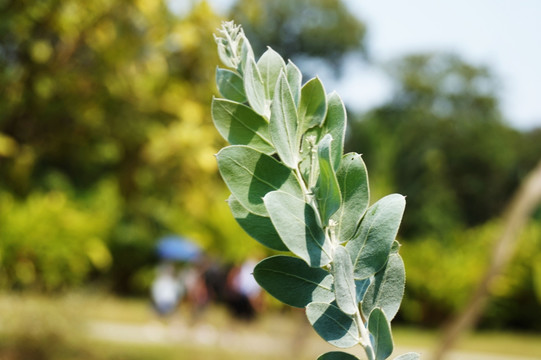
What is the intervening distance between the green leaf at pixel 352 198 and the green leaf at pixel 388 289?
0.05 m

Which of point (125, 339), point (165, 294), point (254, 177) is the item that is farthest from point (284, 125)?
point (165, 294)

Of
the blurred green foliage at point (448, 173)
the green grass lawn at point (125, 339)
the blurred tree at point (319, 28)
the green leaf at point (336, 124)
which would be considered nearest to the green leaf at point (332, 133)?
the green leaf at point (336, 124)

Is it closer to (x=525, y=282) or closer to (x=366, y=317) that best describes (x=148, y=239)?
(x=525, y=282)

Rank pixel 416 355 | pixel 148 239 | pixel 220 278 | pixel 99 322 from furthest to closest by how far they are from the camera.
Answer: pixel 148 239, pixel 220 278, pixel 99 322, pixel 416 355

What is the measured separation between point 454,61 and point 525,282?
2803cm

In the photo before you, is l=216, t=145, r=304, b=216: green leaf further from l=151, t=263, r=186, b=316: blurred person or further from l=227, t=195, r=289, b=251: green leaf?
l=151, t=263, r=186, b=316: blurred person

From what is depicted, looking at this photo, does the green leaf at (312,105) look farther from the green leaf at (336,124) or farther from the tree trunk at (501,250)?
the tree trunk at (501,250)

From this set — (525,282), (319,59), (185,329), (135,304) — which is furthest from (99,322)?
(319,59)

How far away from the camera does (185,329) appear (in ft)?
36.3

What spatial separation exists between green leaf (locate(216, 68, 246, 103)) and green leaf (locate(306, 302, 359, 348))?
27 centimetres

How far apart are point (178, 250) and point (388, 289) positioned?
14224 millimetres

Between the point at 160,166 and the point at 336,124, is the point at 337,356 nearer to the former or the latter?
the point at 336,124

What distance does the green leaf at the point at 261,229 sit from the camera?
2.07 feet

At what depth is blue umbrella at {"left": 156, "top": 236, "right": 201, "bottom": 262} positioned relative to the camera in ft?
46.1
